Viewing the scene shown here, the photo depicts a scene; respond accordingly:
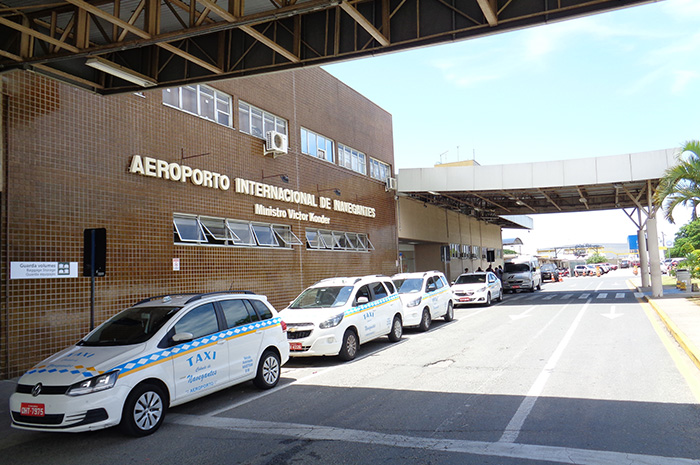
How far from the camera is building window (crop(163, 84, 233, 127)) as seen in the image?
1479cm

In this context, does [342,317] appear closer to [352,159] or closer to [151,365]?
[151,365]

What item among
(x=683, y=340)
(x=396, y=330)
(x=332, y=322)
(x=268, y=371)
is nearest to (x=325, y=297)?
(x=332, y=322)

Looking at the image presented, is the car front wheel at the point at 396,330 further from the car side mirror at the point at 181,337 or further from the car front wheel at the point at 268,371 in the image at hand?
Result: the car side mirror at the point at 181,337

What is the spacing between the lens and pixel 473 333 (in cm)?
1484

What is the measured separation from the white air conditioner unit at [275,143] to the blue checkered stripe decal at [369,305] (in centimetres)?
712

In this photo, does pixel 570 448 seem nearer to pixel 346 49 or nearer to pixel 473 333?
pixel 346 49

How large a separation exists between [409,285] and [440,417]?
34.5ft

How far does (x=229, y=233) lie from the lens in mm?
16172

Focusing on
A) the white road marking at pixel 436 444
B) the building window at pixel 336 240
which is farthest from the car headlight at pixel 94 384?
the building window at pixel 336 240

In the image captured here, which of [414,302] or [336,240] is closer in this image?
[414,302]

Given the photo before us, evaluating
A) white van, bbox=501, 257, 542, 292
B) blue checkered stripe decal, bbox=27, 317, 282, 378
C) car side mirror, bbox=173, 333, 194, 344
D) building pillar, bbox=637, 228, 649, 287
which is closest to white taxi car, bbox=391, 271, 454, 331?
blue checkered stripe decal, bbox=27, 317, 282, 378

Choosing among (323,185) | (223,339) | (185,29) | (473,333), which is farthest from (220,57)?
(323,185)

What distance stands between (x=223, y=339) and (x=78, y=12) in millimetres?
5994

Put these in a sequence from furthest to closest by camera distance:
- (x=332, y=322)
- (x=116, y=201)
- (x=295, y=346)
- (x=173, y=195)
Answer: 1. (x=173, y=195)
2. (x=116, y=201)
3. (x=332, y=322)
4. (x=295, y=346)
